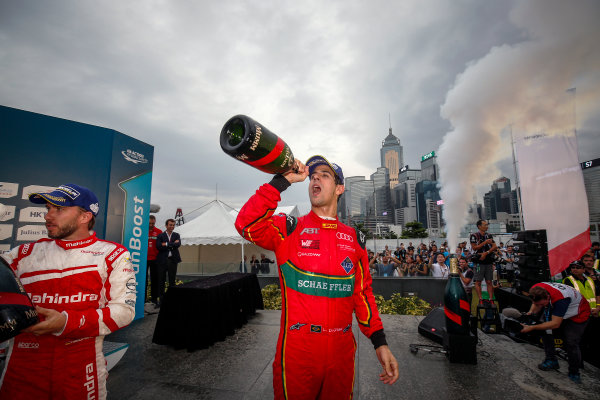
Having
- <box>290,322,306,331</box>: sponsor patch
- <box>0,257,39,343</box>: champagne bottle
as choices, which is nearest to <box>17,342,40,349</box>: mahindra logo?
<box>0,257,39,343</box>: champagne bottle

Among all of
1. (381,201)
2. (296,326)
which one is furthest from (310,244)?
(381,201)

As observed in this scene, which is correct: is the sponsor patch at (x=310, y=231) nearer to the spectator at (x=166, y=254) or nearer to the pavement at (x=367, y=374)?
the pavement at (x=367, y=374)

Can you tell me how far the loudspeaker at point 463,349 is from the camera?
12.1 feet

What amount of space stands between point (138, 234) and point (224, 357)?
365cm

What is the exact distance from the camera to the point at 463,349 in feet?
12.1

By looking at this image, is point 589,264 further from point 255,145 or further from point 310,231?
point 255,145

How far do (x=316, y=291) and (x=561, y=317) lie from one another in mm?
4672

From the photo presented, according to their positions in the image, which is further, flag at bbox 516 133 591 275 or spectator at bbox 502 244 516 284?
spectator at bbox 502 244 516 284

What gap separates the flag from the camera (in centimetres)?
797

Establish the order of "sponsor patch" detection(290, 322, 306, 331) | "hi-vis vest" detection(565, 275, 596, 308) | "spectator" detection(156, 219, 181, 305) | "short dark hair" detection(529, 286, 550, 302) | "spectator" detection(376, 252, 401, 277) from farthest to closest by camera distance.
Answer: "spectator" detection(376, 252, 401, 277) < "spectator" detection(156, 219, 181, 305) < "hi-vis vest" detection(565, 275, 596, 308) < "short dark hair" detection(529, 286, 550, 302) < "sponsor patch" detection(290, 322, 306, 331)

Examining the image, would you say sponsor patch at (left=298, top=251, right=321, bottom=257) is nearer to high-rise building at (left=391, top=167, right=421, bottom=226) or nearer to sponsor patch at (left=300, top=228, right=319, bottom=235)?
sponsor patch at (left=300, top=228, right=319, bottom=235)

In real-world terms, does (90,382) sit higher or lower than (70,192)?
lower

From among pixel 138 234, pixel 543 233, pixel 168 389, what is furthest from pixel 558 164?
pixel 138 234

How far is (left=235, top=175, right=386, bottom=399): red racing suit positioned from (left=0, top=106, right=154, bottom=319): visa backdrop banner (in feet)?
10.6
